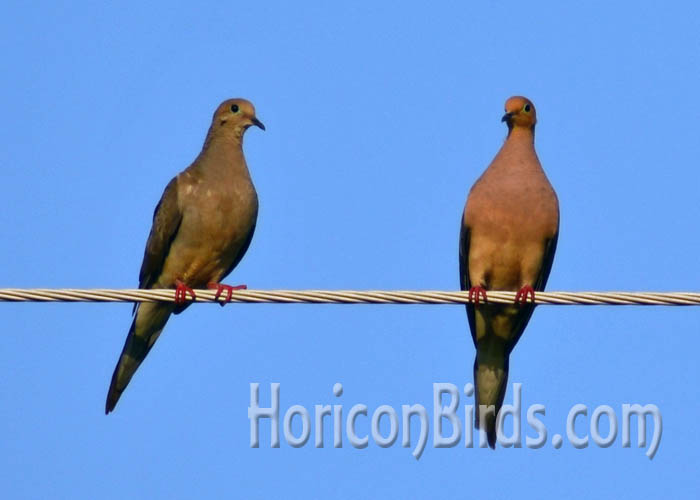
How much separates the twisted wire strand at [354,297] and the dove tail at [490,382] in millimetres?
2227

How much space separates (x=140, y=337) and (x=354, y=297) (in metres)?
2.88

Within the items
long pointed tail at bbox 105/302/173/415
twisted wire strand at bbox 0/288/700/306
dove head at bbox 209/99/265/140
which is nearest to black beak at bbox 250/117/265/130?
dove head at bbox 209/99/265/140

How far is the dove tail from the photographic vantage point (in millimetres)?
8750

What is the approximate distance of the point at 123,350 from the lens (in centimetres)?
891

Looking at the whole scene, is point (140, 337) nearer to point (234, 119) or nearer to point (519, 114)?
point (234, 119)

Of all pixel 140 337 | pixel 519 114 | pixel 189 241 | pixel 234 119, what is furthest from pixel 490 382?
pixel 234 119

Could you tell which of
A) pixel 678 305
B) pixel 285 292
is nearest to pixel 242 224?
pixel 285 292

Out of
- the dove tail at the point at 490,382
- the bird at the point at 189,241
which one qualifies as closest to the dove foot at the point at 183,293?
the bird at the point at 189,241

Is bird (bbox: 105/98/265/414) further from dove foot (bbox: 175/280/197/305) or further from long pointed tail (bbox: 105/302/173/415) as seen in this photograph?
dove foot (bbox: 175/280/197/305)

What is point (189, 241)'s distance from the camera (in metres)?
8.77

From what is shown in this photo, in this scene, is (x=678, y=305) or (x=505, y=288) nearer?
(x=678, y=305)

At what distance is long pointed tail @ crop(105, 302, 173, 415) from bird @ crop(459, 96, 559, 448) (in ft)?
6.02

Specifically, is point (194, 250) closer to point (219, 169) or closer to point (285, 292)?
point (219, 169)

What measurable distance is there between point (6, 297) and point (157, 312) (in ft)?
8.93
